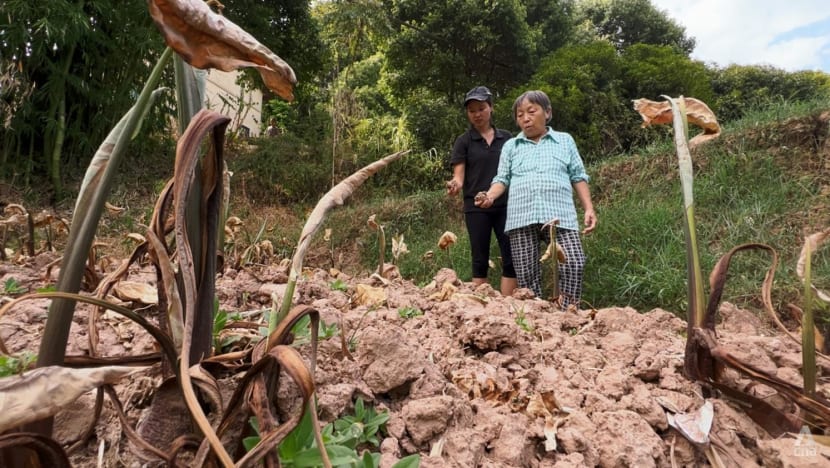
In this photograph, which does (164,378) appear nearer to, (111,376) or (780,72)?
(111,376)

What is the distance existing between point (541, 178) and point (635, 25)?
14.6 m

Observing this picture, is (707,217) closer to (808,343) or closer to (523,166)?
(523,166)

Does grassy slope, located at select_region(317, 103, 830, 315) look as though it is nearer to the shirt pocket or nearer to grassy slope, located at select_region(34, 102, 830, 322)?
grassy slope, located at select_region(34, 102, 830, 322)

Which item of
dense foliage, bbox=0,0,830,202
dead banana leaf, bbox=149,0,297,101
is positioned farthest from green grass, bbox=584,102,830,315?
dead banana leaf, bbox=149,0,297,101

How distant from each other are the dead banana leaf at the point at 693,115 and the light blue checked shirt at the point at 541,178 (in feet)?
4.49

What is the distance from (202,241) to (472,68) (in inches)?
351

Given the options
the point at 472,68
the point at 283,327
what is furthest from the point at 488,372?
the point at 472,68

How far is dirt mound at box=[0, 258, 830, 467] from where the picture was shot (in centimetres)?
59

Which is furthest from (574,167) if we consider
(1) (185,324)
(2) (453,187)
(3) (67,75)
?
(3) (67,75)

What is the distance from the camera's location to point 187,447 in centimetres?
43

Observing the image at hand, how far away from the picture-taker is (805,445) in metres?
0.64

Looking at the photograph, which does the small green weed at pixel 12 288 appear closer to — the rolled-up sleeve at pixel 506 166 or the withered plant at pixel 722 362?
the withered plant at pixel 722 362

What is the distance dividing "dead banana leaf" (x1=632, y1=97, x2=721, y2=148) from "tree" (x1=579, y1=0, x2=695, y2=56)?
14.9 meters

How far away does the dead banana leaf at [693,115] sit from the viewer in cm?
90
